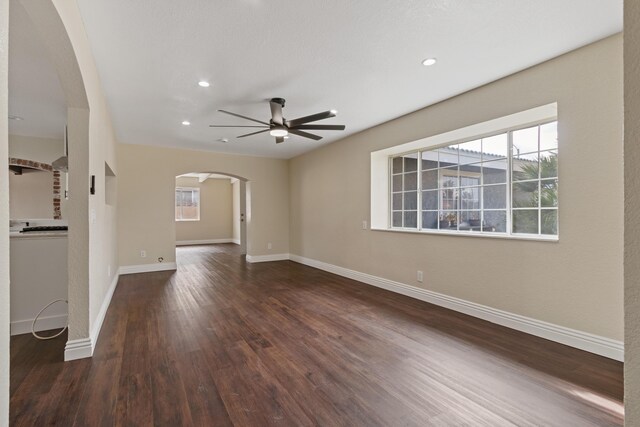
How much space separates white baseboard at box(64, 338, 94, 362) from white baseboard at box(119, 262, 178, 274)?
143 inches

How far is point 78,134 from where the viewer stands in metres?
2.45

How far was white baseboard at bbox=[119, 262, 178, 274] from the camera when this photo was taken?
566 cm

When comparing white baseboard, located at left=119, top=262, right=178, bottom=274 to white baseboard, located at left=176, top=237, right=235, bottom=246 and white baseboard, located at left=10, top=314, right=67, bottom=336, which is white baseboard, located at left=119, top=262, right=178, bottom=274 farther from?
white baseboard, located at left=176, top=237, right=235, bottom=246

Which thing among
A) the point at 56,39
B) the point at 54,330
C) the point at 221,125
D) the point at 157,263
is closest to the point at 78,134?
the point at 56,39

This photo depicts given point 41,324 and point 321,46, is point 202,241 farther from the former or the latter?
point 321,46

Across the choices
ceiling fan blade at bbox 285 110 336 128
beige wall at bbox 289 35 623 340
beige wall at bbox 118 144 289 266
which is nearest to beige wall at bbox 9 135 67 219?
beige wall at bbox 118 144 289 266

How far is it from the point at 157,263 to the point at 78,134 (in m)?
4.11

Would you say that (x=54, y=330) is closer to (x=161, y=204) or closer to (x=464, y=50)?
(x=161, y=204)

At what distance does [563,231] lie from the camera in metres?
2.64

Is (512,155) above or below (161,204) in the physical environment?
above

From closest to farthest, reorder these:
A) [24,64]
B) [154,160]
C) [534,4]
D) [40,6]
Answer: [40,6] → [534,4] → [24,64] → [154,160]

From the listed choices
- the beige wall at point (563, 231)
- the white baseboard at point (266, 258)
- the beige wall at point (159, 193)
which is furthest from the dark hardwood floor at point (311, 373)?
the white baseboard at point (266, 258)

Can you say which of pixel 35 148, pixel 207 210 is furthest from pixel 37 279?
pixel 207 210

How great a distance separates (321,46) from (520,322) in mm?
3179
